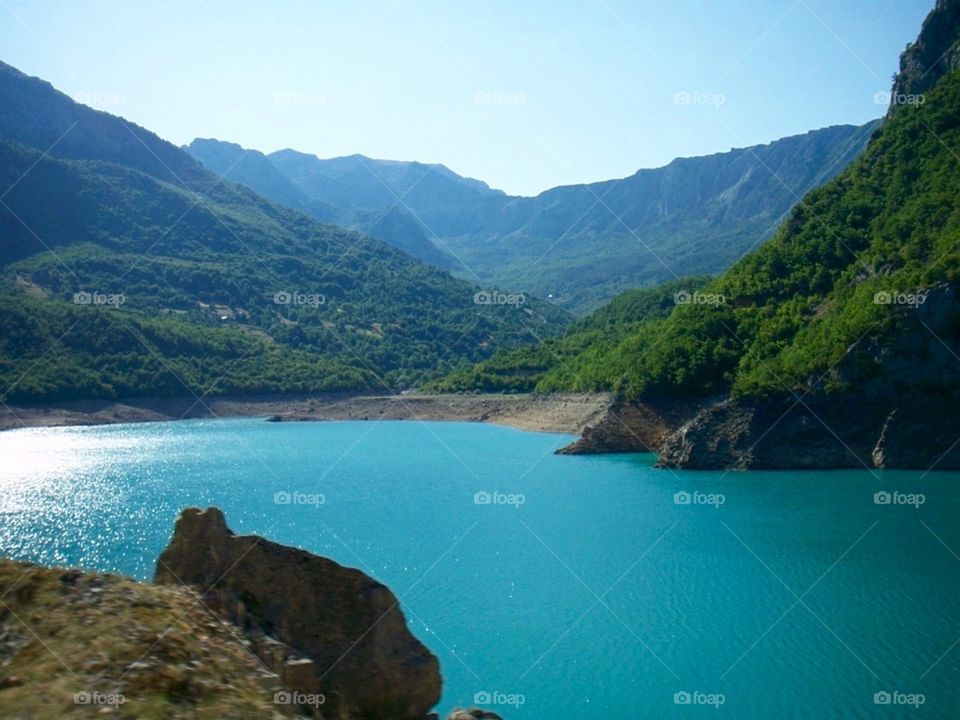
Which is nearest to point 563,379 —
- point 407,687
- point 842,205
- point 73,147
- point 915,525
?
point 842,205

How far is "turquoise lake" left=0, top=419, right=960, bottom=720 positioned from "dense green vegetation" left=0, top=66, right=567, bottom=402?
3290 centimetres

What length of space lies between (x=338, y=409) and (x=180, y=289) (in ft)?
120

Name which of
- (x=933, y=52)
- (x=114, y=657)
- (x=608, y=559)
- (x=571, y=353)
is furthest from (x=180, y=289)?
(x=114, y=657)

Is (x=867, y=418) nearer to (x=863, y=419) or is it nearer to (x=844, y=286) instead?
(x=863, y=419)

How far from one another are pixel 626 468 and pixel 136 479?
26.5m

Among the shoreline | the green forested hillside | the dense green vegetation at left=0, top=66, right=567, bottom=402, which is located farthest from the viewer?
the green forested hillside

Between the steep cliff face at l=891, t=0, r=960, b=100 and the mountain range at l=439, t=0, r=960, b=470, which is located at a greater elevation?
the steep cliff face at l=891, t=0, r=960, b=100

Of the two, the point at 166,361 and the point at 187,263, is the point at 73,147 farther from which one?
the point at 166,361

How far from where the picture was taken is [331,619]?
8125 mm

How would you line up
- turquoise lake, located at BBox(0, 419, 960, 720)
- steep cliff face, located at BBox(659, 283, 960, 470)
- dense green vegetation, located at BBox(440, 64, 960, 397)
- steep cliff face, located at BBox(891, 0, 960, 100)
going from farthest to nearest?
steep cliff face, located at BBox(891, 0, 960, 100)
dense green vegetation, located at BBox(440, 64, 960, 397)
steep cliff face, located at BBox(659, 283, 960, 470)
turquoise lake, located at BBox(0, 419, 960, 720)

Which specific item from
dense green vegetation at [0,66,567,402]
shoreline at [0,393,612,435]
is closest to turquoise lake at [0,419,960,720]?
shoreline at [0,393,612,435]

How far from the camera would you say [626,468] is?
45.2m

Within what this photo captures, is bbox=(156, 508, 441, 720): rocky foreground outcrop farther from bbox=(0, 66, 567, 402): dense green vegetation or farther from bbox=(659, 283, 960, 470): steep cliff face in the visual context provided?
bbox=(0, 66, 567, 402): dense green vegetation

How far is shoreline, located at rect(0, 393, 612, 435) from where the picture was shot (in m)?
71.0
